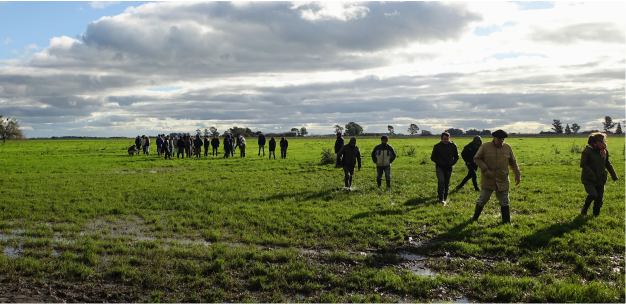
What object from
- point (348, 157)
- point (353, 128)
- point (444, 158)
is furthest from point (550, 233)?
point (353, 128)

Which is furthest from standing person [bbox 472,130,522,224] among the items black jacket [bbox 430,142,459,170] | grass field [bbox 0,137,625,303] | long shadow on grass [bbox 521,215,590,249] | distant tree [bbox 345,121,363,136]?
distant tree [bbox 345,121,363,136]

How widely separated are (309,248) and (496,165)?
15.2ft

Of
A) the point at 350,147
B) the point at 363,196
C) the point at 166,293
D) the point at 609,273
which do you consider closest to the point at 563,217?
the point at 609,273

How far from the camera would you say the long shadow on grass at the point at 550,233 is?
741cm

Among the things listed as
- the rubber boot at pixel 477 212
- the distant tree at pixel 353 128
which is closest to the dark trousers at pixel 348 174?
the rubber boot at pixel 477 212

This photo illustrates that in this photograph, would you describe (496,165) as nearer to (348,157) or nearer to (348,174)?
(348,157)

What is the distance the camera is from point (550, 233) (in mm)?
7949

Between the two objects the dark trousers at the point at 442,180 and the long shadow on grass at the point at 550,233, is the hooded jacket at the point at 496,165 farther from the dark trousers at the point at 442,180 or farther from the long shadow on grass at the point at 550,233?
the dark trousers at the point at 442,180

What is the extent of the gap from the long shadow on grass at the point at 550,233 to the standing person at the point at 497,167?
882 millimetres

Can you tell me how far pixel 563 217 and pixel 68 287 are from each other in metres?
10.4

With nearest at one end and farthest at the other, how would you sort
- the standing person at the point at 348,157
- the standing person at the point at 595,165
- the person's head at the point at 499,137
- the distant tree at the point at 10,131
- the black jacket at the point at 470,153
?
the person's head at the point at 499,137 → the standing person at the point at 595,165 → the black jacket at the point at 470,153 → the standing person at the point at 348,157 → the distant tree at the point at 10,131

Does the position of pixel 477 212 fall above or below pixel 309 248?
above

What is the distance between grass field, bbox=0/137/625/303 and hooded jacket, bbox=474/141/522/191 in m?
0.94

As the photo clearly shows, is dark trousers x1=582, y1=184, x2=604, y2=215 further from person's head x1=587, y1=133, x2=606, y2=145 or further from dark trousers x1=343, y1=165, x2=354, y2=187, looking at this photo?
dark trousers x1=343, y1=165, x2=354, y2=187
